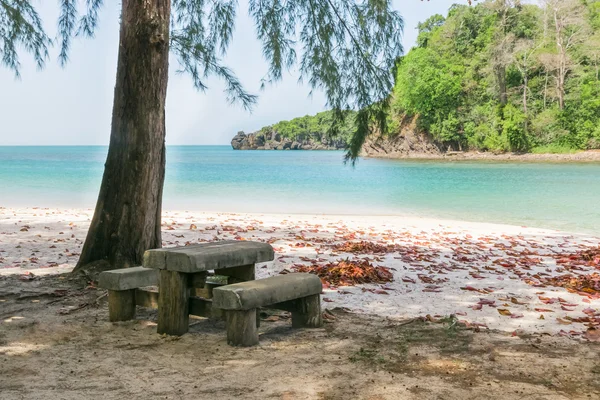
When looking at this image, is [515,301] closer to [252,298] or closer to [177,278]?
[252,298]

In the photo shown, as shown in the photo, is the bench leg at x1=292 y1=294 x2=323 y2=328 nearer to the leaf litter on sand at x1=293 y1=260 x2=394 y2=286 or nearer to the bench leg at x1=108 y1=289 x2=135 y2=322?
the bench leg at x1=108 y1=289 x2=135 y2=322

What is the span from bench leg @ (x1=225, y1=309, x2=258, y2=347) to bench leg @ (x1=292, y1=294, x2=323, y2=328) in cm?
66

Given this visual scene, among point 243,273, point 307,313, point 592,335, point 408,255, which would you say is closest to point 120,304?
point 243,273

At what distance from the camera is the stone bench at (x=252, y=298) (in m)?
4.57

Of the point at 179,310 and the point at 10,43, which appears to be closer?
the point at 179,310

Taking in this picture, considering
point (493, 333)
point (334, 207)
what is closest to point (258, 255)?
point (493, 333)

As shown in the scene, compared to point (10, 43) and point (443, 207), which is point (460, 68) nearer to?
point (443, 207)

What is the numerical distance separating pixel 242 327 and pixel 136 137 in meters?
3.09

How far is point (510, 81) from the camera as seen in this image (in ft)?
233

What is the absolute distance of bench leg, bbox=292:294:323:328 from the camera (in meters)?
5.30

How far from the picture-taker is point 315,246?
35.6 ft

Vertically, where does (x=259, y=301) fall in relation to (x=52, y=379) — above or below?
above

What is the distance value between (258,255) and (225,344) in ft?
2.97

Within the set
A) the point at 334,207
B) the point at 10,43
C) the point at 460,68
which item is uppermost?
the point at 460,68
